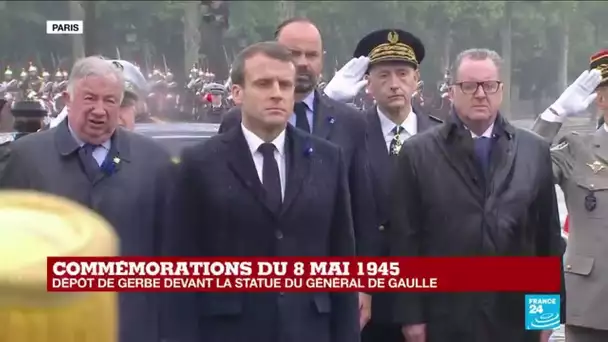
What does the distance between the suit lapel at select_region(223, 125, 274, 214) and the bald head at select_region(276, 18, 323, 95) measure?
1039 mm

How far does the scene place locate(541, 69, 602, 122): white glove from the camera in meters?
4.87

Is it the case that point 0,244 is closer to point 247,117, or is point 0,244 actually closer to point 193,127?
point 247,117

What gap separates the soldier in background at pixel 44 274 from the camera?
1.87 meters

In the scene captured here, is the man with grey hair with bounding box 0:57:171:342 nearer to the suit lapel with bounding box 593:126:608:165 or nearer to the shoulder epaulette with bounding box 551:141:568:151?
the shoulder epaulette with bounding box 551:141:568:151

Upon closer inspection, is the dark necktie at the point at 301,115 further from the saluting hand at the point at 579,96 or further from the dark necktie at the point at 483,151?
the saluting hand at the point at 579,96

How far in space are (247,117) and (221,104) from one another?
29.5 ft

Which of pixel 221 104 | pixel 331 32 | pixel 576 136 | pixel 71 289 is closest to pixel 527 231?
pixel 576 136

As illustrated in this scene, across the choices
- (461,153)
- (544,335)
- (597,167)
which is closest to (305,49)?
(461,153)

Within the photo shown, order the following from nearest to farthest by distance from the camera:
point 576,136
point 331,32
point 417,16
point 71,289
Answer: point 71,289 < point 576,136 < point 331,32 < point 417,16

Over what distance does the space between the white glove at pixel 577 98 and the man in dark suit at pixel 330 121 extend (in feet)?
2.91

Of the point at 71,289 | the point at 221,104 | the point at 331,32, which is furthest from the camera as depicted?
the point at 331,32

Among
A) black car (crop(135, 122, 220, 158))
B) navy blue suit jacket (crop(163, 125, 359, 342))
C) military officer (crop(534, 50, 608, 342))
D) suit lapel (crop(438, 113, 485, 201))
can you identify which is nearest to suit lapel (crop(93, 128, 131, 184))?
navy blue suit jacket (crop(163, 125, 359, 342))

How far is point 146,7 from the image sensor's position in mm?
36656

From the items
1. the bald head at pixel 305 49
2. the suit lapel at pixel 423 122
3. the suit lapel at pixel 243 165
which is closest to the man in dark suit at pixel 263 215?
the suit lapel at pixel 243 165
